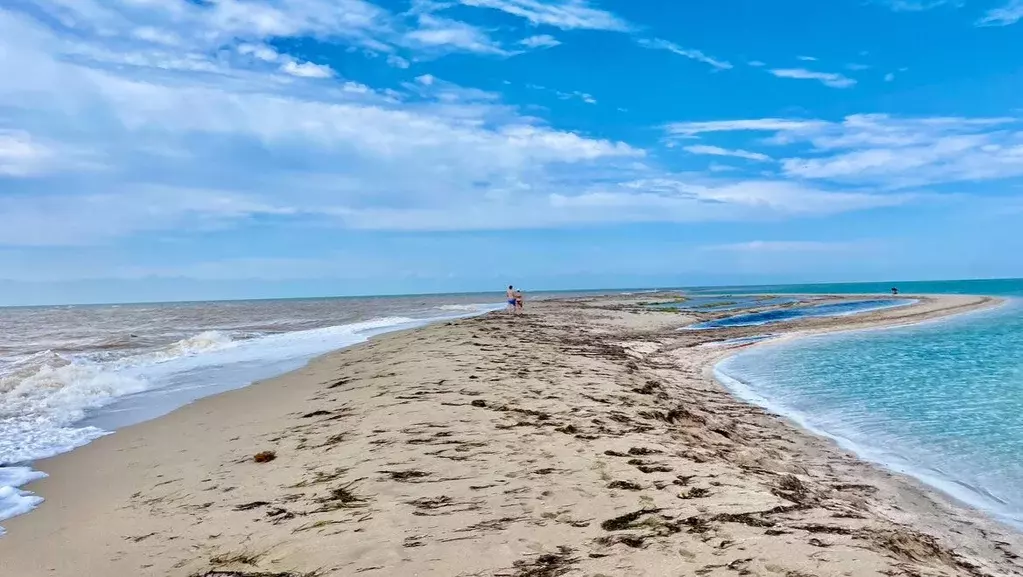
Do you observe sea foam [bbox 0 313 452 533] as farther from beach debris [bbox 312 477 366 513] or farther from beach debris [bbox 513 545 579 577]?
beach debris [bbox 513 545 579 577]

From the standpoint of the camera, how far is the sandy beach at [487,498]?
447cm

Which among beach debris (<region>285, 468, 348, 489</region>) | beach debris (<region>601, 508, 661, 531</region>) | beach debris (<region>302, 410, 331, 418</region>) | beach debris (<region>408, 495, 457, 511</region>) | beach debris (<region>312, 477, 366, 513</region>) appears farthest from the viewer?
beach debris (<region>302, 410, 331, 418</region>)

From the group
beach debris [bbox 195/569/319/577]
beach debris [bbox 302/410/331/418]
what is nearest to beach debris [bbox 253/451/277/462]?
beach debris [bbox 302/410/331/418]

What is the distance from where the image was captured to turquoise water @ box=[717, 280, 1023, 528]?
765 cm

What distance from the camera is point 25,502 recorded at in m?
6.74

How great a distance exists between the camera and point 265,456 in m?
7.53

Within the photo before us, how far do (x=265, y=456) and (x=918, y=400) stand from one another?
11.9m

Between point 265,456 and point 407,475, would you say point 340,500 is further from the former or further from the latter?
point 265,456

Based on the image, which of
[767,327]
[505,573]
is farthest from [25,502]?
[767,327]

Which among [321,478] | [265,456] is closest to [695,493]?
[321,478]

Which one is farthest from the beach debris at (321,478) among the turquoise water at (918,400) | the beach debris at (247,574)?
the turquoise water at (918,400)

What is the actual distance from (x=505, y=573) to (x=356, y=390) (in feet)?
→ 26.7

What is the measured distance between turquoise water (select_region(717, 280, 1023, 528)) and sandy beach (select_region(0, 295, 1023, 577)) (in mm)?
741

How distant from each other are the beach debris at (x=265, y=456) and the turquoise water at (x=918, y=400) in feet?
26.6
